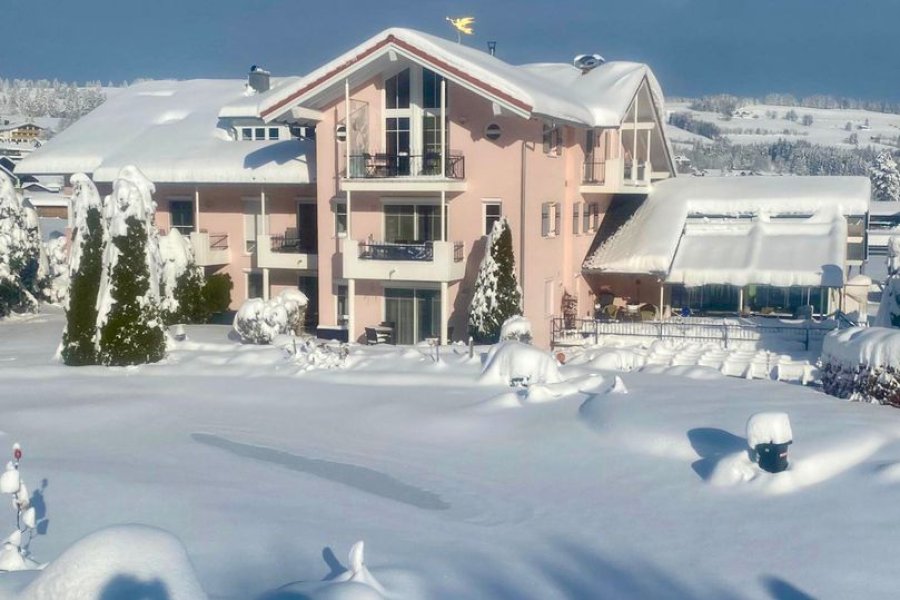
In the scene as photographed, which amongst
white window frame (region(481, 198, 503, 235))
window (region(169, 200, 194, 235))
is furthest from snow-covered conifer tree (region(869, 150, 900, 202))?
window (region(169, 200, 194, 235))

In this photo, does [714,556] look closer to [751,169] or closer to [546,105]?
[546,105]

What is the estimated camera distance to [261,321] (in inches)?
894

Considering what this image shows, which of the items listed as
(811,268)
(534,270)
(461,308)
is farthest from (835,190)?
(461,308)

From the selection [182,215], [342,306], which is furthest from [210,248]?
[342,306]

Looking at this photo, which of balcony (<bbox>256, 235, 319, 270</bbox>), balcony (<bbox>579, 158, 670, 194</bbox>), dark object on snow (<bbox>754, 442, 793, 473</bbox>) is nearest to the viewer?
dark object on snow (<bbox>754, 442, 793, 473</bbox>)

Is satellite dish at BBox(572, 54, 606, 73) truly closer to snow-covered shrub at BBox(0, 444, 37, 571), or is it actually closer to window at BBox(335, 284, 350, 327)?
window at BBox(335, 284, 350, 327)

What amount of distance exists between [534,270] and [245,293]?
1005 cm

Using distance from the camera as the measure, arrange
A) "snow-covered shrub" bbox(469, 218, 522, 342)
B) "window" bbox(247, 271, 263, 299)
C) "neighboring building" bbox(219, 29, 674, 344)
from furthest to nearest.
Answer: "window" bbox(247, 271, 263, 299)
"neighboring building" bbox(219, 29, 674, 344)
"snow-covered shrub" bbox(469, 218, 522, 342)

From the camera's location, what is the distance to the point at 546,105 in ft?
78.8

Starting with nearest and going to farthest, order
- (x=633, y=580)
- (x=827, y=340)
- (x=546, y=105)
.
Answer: (x=633, y=580)
(x=827, y=340)
(x=546, y=105)

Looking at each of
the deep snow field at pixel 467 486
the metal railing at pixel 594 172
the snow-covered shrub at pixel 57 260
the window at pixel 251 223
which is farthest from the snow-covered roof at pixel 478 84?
the snow-covered shrub at pixel 57 260

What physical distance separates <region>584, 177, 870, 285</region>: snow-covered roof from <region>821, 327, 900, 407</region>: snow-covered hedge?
12.4 meters

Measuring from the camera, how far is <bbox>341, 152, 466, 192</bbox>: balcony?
82.5 ft

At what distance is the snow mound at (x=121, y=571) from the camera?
5.44 metres
